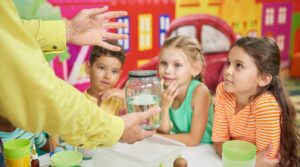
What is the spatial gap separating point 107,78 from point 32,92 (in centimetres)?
131

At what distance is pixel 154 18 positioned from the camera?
2875 millimetres

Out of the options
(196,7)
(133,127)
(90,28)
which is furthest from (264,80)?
(196,7)

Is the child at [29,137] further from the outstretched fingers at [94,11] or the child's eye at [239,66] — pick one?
the child's eye at [239,66]

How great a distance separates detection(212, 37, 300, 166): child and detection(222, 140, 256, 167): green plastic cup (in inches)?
7.3

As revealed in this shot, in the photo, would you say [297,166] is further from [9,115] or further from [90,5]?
[90,5]

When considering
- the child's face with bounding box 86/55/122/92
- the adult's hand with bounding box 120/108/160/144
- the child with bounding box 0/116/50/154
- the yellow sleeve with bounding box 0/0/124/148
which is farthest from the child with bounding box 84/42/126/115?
the yellow sleeve with bounding box 0/0/124/148

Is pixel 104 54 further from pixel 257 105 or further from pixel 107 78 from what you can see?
pixel 257 105

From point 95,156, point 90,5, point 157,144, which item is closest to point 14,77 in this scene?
point 95,156

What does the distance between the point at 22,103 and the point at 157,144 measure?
0.64 meters

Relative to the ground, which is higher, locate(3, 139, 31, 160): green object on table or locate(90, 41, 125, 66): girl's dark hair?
locate(90, 41, 125, 66): girl's dark hair

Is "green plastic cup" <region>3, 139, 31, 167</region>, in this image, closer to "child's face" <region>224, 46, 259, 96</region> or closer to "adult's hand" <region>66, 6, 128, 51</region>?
"adult's hand" <region>66, 6, 128, 51</region>

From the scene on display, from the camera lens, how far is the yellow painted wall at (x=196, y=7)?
312 centimetres

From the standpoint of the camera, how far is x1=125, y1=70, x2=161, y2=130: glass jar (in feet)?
4.87

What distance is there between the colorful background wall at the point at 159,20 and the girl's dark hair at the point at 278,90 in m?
1.19
